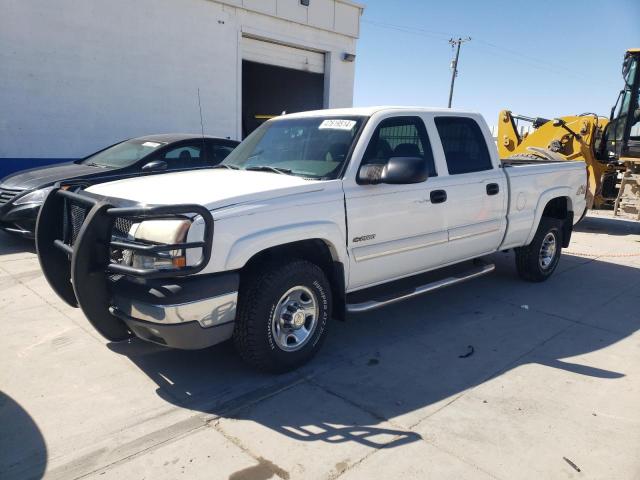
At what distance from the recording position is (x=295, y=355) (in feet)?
11.7

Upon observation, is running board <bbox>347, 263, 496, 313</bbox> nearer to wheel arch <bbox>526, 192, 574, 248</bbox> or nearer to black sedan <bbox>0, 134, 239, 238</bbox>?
wheel arch <bbox>526, 192, 574, 248</bbox>

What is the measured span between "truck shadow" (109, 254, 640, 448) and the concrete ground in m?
0.01

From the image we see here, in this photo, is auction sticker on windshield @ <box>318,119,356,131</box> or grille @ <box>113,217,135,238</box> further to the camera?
auction sticker on windshield @ <box>318,119,356,131</box>

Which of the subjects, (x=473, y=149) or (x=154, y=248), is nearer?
(x=154, y=248)

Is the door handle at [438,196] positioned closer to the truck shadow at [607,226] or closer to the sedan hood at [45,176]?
the sedan hood at [45,176]

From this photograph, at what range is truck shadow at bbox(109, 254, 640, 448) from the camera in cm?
309

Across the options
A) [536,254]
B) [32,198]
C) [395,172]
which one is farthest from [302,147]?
[32,198]

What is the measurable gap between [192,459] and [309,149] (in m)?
2.51

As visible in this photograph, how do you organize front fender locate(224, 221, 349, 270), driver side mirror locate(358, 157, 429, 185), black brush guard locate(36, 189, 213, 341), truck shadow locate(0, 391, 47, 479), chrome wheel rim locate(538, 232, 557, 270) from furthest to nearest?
chrome wheel rim locate(538, 232, 557, 270), driver side mirror locate(358, 157, 429, 185), front fender locate(224, 221, 349, 270), black brush guard locate(36, 189, 213, 341), truck shadow locate(0, 391, 47, 479)

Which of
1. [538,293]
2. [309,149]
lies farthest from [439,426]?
[538,293]

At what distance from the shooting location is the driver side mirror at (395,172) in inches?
141

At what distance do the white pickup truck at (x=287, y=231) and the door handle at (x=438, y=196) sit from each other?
14mm

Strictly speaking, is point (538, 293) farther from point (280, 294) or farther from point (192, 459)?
point (192, 459)

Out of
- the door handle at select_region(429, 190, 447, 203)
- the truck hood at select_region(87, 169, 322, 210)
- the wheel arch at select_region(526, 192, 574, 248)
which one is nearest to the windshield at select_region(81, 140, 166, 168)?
the truck hood at select_region(87, 169, 322, 210)
